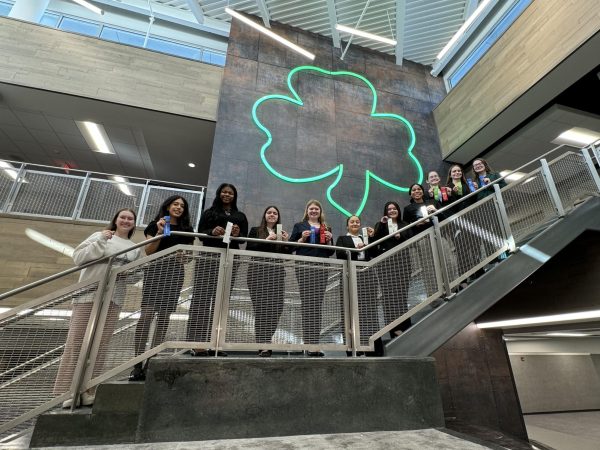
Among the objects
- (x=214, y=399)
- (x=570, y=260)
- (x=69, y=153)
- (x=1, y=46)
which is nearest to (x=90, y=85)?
(x=1, y=46)

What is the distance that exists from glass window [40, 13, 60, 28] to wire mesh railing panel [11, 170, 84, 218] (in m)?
4.14

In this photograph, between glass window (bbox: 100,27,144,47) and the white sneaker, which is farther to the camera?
glass window (bbox: 100,27,144,47)

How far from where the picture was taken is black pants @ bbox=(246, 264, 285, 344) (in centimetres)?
255

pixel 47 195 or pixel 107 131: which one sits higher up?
pixel 107 131

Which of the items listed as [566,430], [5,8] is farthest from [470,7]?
[566,430]

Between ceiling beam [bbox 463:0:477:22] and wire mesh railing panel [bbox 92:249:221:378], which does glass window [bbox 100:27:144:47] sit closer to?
wire mesh railing panel [bbox 92:249:221:378]

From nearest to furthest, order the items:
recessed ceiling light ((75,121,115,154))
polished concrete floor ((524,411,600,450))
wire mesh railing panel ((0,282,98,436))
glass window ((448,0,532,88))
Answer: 1. wire mesh railing panel ((0,282,98,436))
2. glass window ((448,0,532,88))
3. recessed ceiling light ((75,121,115,154))
4. polished concrete floor ((524,411,600,450))

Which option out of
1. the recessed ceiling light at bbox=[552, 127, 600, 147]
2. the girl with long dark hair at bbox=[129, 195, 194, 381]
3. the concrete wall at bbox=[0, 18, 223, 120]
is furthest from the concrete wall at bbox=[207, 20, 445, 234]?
the girl with long dark hair at bbox=[129, 195, 194, 381]

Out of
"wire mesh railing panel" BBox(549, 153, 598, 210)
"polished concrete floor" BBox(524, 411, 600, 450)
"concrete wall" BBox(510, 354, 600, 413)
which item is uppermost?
"wire mesh railing panel" BBox(549, 153, 598, 210)

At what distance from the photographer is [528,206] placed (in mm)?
3904

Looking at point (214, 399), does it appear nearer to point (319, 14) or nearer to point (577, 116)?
point (577, 116)

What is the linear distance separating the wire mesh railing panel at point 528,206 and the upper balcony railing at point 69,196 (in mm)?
5037

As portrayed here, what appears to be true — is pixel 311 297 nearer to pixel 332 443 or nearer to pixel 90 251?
pixel 332 443

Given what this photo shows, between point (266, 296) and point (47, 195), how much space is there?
16.7 ft
